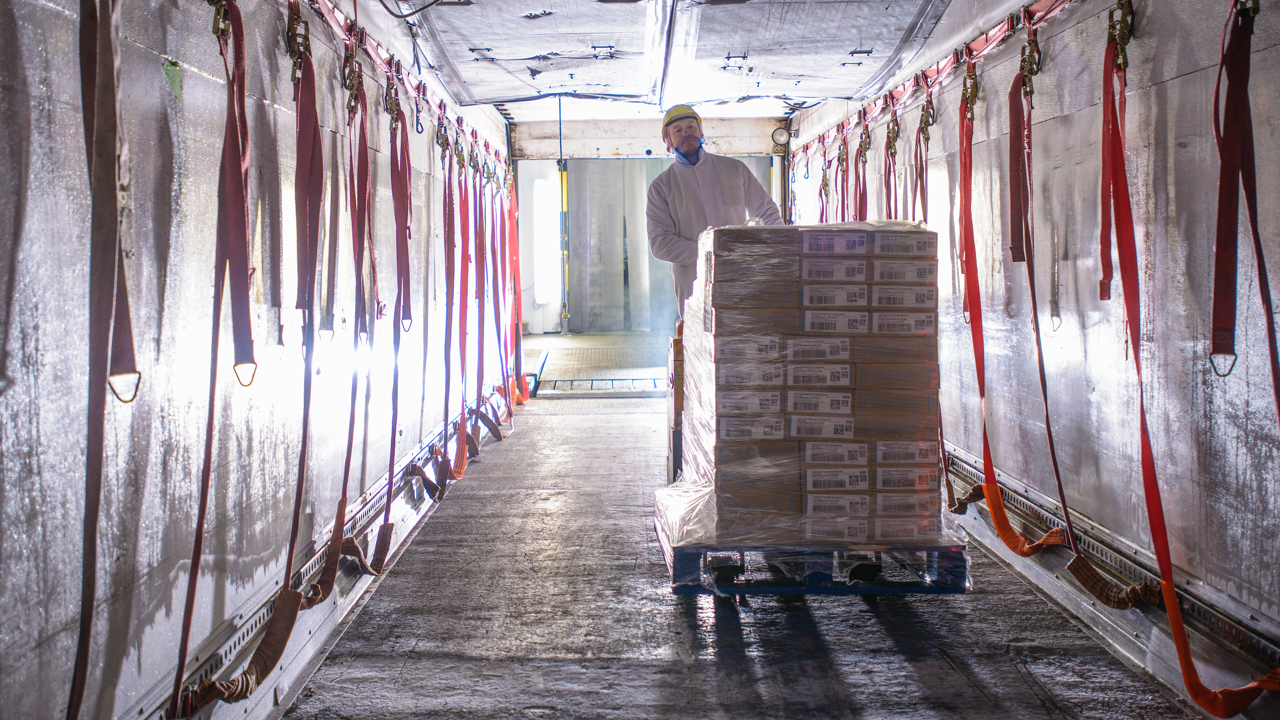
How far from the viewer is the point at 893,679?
7.61ft

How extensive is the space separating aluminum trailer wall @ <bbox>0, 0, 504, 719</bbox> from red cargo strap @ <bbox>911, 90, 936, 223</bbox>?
3183 mm

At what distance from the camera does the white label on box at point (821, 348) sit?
8.02 ft

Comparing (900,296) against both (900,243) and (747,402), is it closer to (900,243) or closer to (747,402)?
(900,243)

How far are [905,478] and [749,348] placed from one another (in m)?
0.72

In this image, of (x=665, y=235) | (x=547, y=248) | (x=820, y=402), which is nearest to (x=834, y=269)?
(x=820, y=402)

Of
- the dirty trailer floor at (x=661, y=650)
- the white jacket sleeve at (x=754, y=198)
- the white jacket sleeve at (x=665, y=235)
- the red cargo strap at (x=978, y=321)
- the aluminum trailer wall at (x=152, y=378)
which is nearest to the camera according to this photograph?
the aluminum trailer wall at (x=152, y=378)

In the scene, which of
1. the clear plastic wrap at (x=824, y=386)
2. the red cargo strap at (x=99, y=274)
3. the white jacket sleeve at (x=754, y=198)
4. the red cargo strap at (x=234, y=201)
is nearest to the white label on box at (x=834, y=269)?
the clear plastic wrap at (x=824, y=386)

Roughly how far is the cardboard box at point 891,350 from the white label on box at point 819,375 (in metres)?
0.06

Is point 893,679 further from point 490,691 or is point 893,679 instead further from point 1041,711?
point 490,691

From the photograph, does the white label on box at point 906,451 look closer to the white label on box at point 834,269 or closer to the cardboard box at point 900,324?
the cardboard box at point 900,324

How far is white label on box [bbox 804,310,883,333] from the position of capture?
2.44m

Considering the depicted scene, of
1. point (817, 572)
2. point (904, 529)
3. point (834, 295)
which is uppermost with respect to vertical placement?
point (834, 295)

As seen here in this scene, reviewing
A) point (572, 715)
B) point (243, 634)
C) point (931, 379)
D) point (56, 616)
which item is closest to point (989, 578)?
point (931, 379)

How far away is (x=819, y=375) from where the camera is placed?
2.46 m
